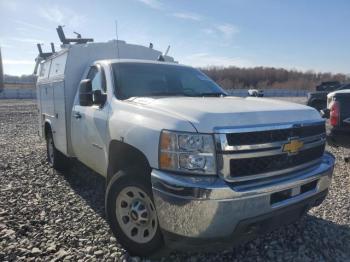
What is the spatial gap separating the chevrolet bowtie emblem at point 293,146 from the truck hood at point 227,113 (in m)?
0.19

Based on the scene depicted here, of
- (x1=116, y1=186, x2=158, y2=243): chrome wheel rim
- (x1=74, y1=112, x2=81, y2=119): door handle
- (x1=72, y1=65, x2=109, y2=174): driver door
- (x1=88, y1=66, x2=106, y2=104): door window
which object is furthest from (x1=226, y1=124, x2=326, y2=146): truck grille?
(x1=74, y1=112, x2=81, y2=119): door handle

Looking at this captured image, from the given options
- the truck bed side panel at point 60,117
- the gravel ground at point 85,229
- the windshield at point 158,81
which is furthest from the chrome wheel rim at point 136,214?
the truck bed side panel at point 60,117

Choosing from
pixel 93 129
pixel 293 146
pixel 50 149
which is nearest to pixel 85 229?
pixel 93 129

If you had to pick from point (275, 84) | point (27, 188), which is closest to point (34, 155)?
point (27, 188)

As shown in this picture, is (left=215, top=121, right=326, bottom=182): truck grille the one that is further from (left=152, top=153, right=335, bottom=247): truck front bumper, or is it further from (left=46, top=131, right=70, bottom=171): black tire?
(left=46, top=131, right=70, bottom=171): black tire

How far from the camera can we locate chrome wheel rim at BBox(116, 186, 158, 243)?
3070mm

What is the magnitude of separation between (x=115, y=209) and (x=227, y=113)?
1511mm

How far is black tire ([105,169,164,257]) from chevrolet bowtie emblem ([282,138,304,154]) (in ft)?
4.14

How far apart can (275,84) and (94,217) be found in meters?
69.4

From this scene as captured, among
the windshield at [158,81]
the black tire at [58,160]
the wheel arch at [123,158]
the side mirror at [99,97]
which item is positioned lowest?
the black tire at [58,160]

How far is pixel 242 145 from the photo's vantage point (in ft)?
8.90

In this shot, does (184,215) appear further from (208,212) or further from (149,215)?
(149,215)

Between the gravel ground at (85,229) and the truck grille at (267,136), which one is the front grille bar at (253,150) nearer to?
the truck grille at (267,136)

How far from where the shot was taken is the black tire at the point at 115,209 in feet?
9.88
